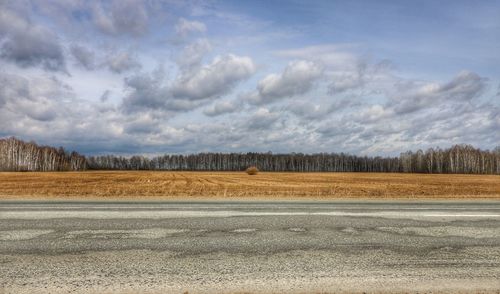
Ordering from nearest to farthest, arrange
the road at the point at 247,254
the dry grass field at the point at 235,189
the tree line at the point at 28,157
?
the road at the point at 247,254
the dry grass field at the point at 235,189
the tree line at the point at 28,157

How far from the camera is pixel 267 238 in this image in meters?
8.28

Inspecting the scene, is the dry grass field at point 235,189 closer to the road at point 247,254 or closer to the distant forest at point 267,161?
the road at point 247,254

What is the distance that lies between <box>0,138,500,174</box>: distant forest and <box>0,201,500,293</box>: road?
12430 centimetres

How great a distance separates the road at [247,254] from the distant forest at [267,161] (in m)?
124

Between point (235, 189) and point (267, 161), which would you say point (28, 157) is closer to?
point (267, 161)

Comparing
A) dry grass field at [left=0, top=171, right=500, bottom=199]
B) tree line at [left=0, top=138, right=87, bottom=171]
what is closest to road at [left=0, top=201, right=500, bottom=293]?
dry grass field at [left=0, top=171, right=500, bottom=199]

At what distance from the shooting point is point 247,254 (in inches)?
278

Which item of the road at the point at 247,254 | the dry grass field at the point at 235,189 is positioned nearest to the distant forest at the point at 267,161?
the dry grass field at the point at 235,189

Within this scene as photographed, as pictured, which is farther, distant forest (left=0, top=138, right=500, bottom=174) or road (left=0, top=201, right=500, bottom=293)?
distant forest (left=0, top=138, right=500, bottom=174)

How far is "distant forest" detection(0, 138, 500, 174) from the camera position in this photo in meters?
129

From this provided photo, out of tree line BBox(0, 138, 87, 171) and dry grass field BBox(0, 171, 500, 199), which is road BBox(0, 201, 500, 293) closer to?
dry grass field BBox(0, 171, 500, 199)

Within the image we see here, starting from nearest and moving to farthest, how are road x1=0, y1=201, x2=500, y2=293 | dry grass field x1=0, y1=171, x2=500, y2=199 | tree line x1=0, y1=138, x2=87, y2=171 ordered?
road x1=0, y1=201, x2=500, y2=293 → dry grass field x1=0, y1=171, x2=500, y2=199 → tree line x1=0, y1=138, x2=87, y2=171

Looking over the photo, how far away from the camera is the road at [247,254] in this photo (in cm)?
563

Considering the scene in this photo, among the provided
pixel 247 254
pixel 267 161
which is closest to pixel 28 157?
pixel 267 161
